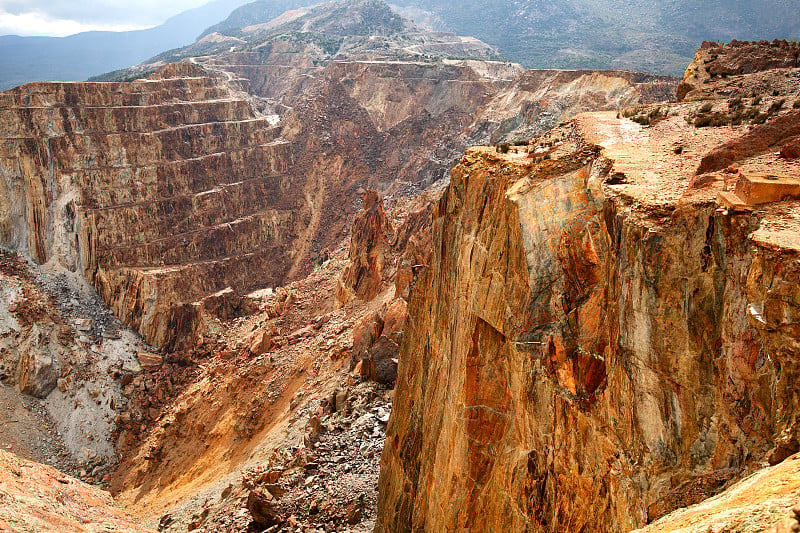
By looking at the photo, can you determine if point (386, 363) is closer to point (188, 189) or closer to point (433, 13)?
point (188, 189)

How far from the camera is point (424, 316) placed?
14469mm

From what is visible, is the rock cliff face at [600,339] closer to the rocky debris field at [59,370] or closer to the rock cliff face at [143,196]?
the rocky debris field at [59,370]

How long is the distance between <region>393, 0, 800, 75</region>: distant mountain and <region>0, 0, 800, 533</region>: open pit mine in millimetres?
49245

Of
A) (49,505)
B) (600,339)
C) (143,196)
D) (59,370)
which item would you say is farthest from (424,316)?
(143,196)

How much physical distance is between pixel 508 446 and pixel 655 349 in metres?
3.73

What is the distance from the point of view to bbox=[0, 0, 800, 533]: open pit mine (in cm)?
651

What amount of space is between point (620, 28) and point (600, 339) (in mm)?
136704

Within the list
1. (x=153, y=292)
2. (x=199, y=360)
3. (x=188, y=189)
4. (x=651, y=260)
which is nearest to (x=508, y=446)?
(x=651, y=260)

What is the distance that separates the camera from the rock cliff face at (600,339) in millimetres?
5945

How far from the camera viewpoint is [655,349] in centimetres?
682

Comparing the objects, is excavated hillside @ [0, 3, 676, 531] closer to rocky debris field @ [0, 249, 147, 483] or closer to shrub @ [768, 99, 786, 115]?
rocky debris field @ [0, 249, 147, 483]

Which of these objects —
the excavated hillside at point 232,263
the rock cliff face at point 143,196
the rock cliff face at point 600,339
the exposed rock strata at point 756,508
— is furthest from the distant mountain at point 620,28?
the exposed rock strata at point 756,508

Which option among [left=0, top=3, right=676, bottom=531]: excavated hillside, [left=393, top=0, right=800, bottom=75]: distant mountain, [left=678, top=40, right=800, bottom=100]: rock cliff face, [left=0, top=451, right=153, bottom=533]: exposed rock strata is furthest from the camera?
[left=393, top=0, right=800, bottom=75]: distant mountain

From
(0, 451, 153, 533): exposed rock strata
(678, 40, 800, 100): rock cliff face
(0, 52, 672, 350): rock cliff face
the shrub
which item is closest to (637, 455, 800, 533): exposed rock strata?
the shrub
